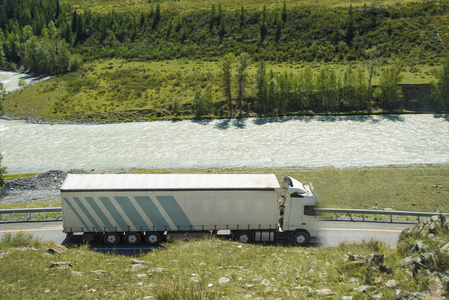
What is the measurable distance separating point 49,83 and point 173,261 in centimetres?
7969

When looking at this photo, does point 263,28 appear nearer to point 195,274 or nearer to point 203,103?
point 203,103

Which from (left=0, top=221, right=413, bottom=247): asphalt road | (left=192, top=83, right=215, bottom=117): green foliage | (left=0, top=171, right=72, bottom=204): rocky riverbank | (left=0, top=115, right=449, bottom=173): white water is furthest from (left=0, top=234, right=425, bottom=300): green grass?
(left=192, top=83, right=215, bottom=117): green foliage

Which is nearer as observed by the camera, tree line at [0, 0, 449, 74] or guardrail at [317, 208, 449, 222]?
guardrail at [317, 208, 449, 222]

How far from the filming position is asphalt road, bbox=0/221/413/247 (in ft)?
84.1

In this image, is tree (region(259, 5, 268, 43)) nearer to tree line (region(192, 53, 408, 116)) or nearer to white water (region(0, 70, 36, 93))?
tree line (region(192, 53, 408, 116))

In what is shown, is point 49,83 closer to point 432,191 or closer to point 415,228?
point 432,191

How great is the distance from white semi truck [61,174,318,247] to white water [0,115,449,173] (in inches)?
835

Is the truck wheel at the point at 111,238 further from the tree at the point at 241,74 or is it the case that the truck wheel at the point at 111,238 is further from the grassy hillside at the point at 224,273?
the tree at the point at 241,74

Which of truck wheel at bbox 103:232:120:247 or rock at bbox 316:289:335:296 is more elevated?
rock at bbox 316:289:335:296

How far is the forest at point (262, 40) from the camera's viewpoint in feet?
227

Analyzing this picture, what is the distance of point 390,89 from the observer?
6456 centimetres

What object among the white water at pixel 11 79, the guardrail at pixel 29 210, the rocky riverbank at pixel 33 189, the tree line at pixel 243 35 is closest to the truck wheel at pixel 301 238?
the guardrail at pixel 29 210

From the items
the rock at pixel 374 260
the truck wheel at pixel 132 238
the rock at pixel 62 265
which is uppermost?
the rock at pixel 374 260

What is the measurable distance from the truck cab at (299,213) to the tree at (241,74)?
44.0 m
